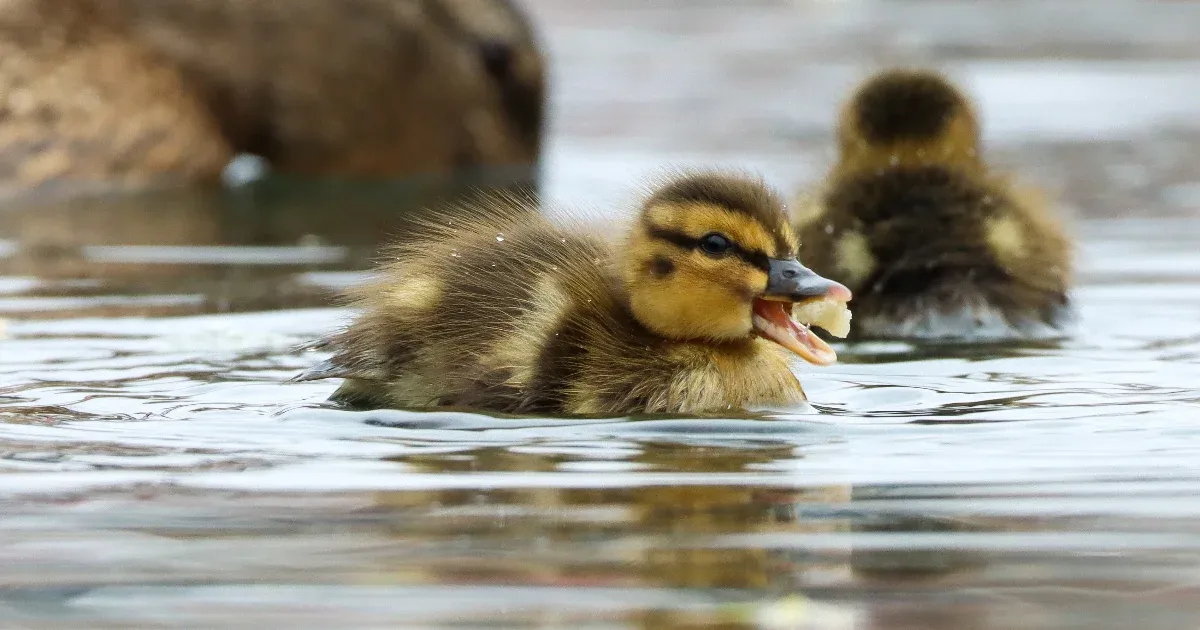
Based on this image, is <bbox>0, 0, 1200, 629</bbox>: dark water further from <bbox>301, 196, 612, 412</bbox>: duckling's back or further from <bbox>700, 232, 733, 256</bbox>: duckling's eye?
<bbox>700, 232, 733, 256</bbox>: duckling's eye

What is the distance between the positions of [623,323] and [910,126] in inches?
79.5

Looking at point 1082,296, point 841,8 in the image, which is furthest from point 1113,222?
point 841,8

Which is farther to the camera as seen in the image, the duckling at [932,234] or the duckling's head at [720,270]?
the duckling at [932,234]

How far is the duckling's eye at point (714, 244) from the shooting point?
15.4ft

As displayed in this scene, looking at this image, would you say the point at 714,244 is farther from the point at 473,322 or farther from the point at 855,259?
the point at 855,259

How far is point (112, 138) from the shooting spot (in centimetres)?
980

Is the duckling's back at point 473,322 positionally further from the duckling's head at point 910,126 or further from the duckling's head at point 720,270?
the duckling's head at point 910,126

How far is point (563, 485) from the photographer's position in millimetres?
3977

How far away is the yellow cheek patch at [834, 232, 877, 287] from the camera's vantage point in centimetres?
619

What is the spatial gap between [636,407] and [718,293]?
0.30 meters

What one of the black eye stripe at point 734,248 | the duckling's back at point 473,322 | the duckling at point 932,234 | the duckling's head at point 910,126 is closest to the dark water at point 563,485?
the duckling's back at point 473,322

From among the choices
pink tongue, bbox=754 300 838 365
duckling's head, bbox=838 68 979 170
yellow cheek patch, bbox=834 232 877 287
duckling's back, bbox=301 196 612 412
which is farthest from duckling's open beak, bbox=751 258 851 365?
duckling's head, bbox=838 68 979 170

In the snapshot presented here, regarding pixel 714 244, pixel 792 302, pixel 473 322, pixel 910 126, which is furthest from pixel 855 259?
pixel 473 322

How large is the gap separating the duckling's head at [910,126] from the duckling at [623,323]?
176 centimetres
